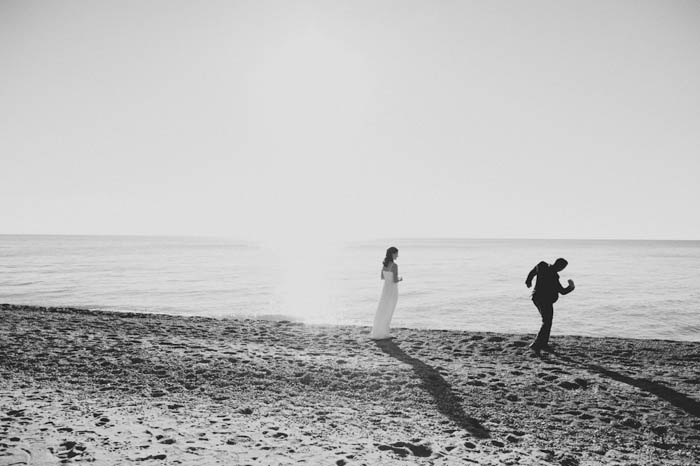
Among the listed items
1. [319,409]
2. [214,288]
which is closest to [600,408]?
[319,409]

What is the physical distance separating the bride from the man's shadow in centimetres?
131

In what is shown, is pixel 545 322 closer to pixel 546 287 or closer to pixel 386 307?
pixel 546 287

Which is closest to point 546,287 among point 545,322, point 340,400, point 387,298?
point 545,322

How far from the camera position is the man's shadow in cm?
617

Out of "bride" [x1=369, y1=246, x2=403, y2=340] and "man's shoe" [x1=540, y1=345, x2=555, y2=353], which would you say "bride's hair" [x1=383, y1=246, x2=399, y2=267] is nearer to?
"bride" [x1=369, y1=246, x2=403, y2=340]

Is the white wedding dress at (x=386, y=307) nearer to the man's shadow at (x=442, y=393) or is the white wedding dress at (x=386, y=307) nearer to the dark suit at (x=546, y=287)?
the man's shadow at (x=442, y=393)

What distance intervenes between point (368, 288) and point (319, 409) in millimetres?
22345

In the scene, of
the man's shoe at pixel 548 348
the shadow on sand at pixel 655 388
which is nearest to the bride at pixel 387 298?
the man's shoe at pixel 548 348

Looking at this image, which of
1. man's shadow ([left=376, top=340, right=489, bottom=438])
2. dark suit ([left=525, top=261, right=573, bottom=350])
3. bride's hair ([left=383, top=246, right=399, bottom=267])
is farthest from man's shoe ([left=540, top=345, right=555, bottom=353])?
bride's hair ([left=383, top=246, right=399, bottom=267])

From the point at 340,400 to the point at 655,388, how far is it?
18.9 ft

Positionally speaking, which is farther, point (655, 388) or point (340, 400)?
point (655, 388)

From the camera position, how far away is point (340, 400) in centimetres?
722

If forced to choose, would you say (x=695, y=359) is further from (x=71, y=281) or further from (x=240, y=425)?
(x=71, y=281)

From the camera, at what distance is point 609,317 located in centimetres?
1845
